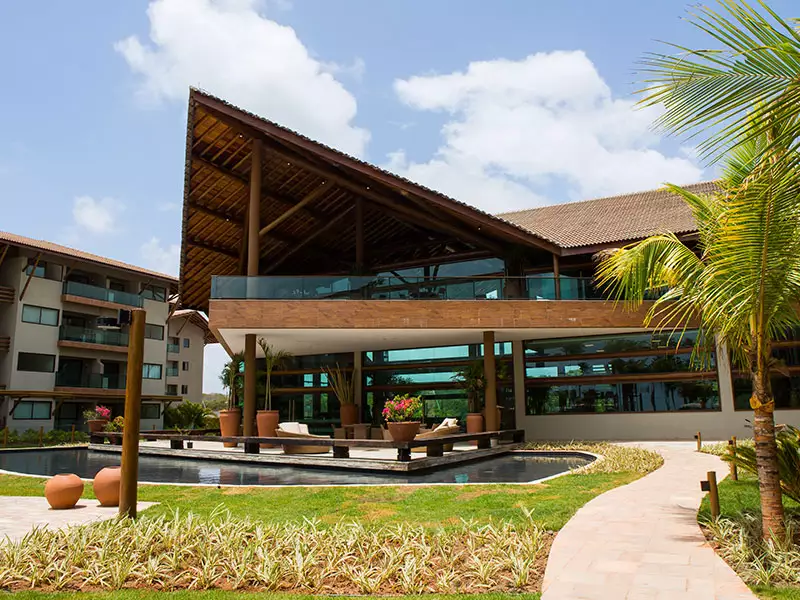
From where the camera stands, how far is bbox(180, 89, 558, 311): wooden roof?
18.5 meters

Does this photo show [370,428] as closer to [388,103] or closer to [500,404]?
[500,404]

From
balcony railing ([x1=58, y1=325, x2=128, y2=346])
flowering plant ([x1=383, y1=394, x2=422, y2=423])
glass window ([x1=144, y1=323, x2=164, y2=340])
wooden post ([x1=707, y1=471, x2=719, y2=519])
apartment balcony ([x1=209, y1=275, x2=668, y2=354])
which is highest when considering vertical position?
glass window ([x1=144, y1=323, x2=164, y2=340])

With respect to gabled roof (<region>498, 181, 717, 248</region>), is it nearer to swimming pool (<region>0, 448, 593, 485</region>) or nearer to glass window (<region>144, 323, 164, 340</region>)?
swimming pool (<region>0, 448, 593, 485</region>)

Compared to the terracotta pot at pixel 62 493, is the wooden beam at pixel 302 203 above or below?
above

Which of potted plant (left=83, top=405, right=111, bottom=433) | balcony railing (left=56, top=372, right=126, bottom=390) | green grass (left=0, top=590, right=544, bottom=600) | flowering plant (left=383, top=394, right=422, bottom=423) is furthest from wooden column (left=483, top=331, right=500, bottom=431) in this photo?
balcony railing (left=56, top=372, right=126, bottom=390)

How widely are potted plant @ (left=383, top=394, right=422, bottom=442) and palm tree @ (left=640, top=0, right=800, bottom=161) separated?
11049 mm

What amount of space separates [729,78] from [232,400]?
21.8m

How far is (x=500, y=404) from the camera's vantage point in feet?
71.1

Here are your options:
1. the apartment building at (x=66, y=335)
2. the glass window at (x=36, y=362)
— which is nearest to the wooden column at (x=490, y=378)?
the apartment building at (x=66, y=335)

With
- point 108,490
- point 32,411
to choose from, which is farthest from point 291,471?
point 32,411

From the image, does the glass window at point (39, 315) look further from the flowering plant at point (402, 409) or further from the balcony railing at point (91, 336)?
the flowering plant at point (402, 409)

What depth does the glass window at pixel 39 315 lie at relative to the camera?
106ft

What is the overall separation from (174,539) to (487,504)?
4.03 metres

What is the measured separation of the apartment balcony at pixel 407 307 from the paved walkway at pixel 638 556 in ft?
33.1
